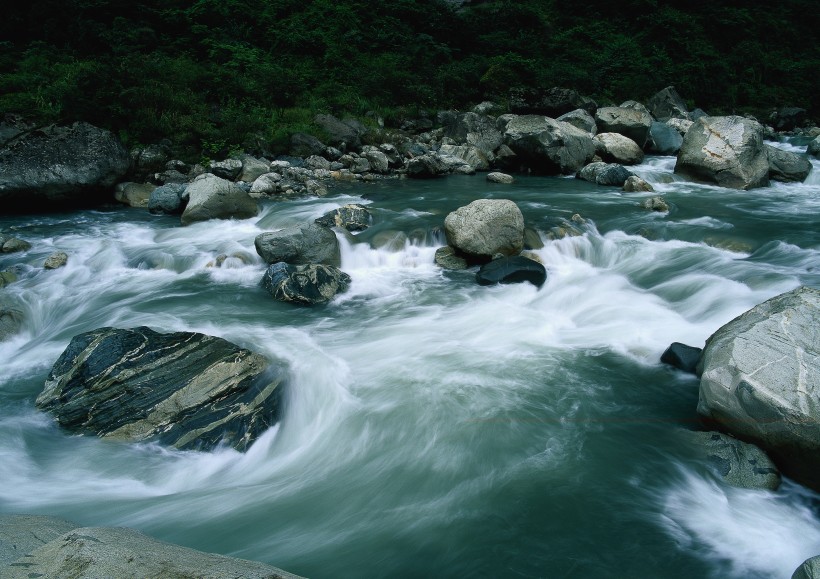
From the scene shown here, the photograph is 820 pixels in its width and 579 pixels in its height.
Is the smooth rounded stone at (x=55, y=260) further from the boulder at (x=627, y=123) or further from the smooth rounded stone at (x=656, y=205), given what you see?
the boulder at (x=627, y=123)

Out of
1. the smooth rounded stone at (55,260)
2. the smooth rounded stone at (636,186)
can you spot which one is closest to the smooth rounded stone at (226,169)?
the smooth rounded stone at (55,260)

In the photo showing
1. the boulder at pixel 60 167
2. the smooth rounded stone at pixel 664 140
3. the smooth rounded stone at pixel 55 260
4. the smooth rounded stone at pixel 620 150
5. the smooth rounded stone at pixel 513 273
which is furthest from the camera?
the smooth rounded stone at pixel 664 140

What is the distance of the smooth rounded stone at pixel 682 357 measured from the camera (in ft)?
18.0

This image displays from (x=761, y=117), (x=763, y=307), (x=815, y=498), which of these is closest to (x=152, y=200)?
(x=763, y=307)

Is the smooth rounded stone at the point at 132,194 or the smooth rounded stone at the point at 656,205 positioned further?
the smooth rounded stone at the point at 132,194

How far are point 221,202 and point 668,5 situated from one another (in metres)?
33.3

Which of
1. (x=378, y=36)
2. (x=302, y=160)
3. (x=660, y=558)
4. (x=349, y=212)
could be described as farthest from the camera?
(x=378, y=36)

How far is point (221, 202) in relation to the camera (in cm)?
1086

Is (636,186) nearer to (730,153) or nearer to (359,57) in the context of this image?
(730,153)

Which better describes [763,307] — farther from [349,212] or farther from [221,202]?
[221,202]

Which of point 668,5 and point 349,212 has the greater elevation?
point 668,5

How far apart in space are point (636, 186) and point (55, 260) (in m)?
12.3

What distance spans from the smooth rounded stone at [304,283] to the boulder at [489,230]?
2057 millimetres

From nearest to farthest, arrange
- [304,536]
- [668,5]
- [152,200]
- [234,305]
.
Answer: [304,536]
[234,305]
[152,200]
[668,5]
